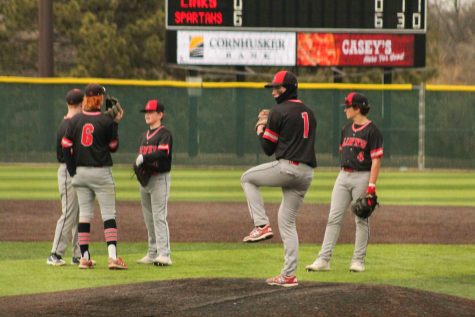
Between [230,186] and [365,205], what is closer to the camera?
[365,205]

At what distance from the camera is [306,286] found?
8555mm

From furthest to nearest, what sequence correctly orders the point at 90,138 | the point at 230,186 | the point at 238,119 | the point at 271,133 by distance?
the point at 238,119
the point at 230,186
the point at 90,138
the point at 271,133

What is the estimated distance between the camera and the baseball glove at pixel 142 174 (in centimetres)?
1025

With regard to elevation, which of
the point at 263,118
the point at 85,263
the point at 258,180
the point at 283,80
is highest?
the point at 283,80

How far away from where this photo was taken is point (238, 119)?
26.5 meters

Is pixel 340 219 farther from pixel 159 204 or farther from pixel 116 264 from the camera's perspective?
pixel 116 264

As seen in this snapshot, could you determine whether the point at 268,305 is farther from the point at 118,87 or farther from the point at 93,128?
the point at 118,87

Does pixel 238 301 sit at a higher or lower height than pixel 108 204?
lower

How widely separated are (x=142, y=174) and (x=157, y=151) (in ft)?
0.91

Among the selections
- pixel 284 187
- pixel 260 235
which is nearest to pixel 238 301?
pixel 260 235

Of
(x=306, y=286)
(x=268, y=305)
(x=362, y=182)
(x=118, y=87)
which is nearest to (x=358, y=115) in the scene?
(x=362, y=182)

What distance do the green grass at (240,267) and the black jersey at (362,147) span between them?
974 mm

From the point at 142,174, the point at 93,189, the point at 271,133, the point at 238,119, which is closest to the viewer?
the point at 271,133

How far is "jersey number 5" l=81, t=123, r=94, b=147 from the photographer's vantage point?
32.6ft
